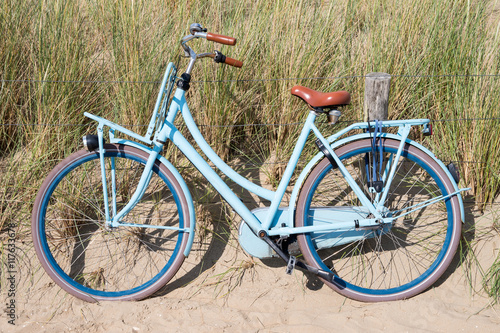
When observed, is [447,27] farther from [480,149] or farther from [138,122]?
[138,122]

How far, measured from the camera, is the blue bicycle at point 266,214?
284cm

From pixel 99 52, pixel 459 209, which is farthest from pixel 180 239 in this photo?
pixel 99 52

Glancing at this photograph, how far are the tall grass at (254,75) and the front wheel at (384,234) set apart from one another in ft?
1.21

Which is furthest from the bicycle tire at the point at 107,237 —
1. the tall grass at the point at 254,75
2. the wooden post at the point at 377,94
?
the wooden post at the point at 377,94

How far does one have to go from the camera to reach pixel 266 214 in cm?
300

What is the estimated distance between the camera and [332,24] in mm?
4176

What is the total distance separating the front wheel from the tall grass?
368 millimetres

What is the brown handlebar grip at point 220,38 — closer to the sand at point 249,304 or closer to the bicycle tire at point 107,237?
the bicycle tire at point 107,237

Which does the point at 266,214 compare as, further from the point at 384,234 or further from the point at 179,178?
the point at 384,234

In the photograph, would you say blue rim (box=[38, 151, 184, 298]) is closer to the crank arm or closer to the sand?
the sand

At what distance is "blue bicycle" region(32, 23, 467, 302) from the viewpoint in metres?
2.84

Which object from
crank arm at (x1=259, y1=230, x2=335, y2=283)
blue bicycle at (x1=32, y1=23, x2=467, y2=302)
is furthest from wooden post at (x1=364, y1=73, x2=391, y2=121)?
crank arm at (x1=259, y1=230, x2=335, y2=283)

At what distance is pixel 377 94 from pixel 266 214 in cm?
103

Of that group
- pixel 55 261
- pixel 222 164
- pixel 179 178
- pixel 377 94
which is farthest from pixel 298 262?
pixel 55 261
